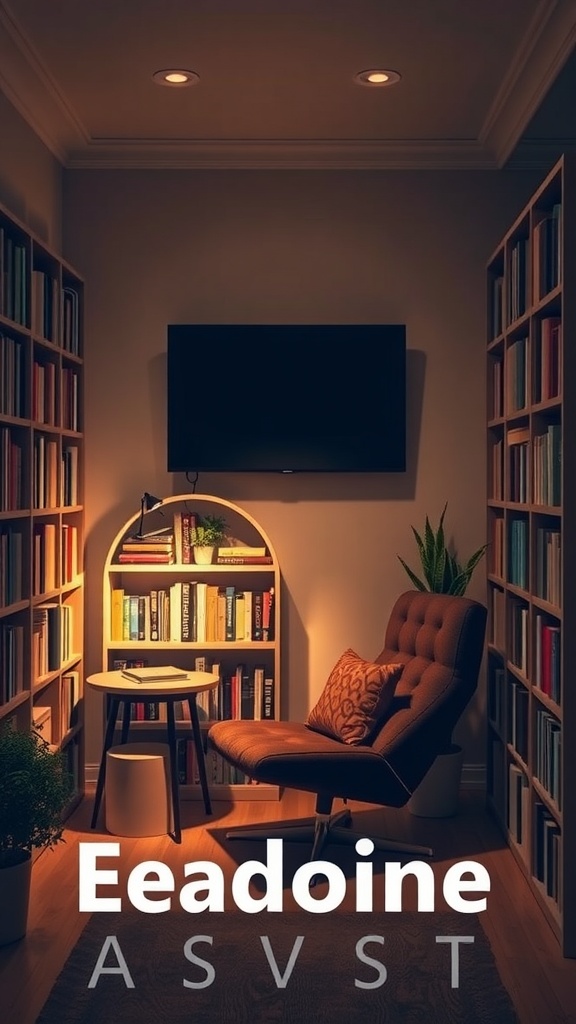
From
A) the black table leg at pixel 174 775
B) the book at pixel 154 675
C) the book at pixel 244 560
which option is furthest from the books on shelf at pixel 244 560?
the black table leg at pixel 174 775

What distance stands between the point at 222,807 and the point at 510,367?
2.22 metres

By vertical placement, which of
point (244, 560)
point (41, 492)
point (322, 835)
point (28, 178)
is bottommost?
point (322, 835)

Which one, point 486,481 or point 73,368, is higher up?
point 73,368

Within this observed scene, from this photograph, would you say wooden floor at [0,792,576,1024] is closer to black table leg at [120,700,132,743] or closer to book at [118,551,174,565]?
black table leg at [120,700,132,743]

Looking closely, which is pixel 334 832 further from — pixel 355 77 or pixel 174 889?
pixel 355 77

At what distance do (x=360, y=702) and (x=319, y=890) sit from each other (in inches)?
28.1

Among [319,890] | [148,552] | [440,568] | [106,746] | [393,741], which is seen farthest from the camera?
[148,552]

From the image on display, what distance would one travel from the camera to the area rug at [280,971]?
9.38ft

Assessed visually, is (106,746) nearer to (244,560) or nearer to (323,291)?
(244,560)

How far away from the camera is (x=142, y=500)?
5.01 metres

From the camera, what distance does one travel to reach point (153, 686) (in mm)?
4379

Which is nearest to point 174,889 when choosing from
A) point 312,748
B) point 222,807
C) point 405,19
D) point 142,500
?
point 312,748

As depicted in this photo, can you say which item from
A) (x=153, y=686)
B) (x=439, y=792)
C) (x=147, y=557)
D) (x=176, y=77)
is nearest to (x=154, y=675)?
(x=153, y=686)

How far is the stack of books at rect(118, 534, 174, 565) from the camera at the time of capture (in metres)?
4.94
